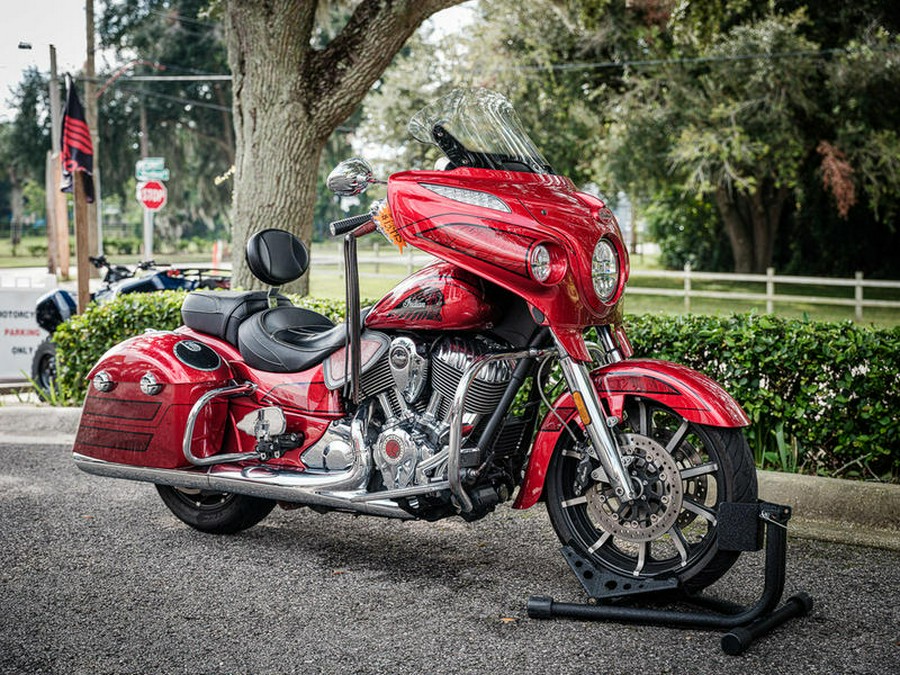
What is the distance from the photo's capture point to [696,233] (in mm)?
35312

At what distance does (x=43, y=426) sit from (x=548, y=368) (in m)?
4.89

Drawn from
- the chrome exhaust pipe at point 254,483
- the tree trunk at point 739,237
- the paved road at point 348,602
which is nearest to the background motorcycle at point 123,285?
the chrome exhaust pipe at point 254,483

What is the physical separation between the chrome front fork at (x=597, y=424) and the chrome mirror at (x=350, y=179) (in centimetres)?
102

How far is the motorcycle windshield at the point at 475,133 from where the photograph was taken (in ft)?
13.6

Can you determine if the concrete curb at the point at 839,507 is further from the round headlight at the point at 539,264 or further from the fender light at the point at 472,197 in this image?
the fender light at the point at 472,197

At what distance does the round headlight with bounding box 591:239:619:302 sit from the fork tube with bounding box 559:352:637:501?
29cm

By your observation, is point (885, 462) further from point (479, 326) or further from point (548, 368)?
point (479, 326)

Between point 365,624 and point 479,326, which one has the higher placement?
point 479,326

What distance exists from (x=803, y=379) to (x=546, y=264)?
222 cm

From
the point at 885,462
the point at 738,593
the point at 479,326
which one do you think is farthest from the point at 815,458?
the point at 479,326

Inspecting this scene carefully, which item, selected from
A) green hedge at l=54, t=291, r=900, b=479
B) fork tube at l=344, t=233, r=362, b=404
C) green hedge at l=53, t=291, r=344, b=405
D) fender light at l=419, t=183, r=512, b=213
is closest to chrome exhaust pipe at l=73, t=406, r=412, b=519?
fork tube at l=344, t=233, r=362, b=404

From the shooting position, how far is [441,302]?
4102mm

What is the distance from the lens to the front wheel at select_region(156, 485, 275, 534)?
16.3 ft

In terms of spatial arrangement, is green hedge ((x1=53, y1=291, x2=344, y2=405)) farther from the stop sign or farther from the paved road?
the stop sign
